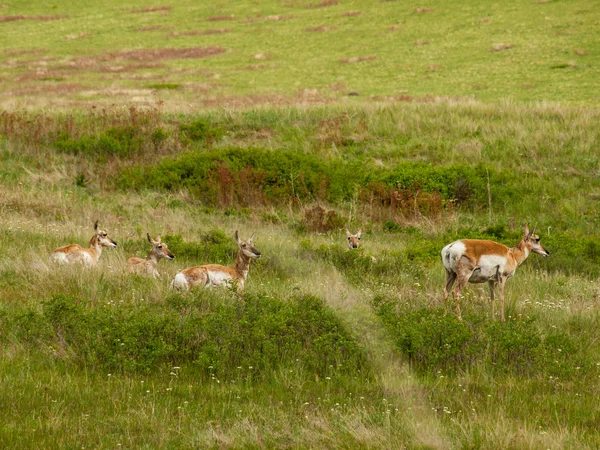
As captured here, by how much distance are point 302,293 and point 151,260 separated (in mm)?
4118

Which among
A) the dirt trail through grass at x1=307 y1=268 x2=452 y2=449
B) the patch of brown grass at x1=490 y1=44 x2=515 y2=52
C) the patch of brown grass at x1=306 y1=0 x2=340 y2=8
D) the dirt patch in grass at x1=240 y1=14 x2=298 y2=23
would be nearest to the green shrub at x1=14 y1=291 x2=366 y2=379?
the dirt trail through grass at x1=307 y1=268 x2=452 y2=449

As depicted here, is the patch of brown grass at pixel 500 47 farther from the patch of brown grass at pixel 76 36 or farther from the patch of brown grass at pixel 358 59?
the patch of brown grass at pixel 76 36

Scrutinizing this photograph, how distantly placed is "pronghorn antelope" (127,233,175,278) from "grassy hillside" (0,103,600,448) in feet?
0.76

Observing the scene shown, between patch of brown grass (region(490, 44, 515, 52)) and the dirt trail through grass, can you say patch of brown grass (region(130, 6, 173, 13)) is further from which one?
the dirt trail through grass

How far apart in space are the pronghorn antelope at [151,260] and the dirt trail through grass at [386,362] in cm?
289

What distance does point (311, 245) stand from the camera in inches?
595

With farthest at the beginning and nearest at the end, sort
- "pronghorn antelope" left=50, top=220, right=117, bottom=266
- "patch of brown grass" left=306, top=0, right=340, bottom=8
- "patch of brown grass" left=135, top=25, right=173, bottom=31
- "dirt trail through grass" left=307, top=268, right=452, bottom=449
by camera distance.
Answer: "patch of brown grass" left=306, top=0, right=340, bottom=8 < "patch of brown grass" left=135, top=25, right=173, bottom=31 < "pronghorn antelope" left=50, top=220, right=117, bottom=266 < "dirt trail through grass" left=307, top=268, right=452, bottom=449

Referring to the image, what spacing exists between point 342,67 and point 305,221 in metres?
27.5

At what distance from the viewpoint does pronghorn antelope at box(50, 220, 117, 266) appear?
1287cm

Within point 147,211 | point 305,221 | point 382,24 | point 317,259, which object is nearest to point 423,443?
point 317,259

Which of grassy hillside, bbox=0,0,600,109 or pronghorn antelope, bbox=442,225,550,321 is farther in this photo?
grassy hillside, bbox=0,0,600,109

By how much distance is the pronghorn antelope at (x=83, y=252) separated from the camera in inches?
507

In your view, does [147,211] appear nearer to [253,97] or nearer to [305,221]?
[305,221]

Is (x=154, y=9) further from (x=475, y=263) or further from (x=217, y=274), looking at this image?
(x=475, y=263)
